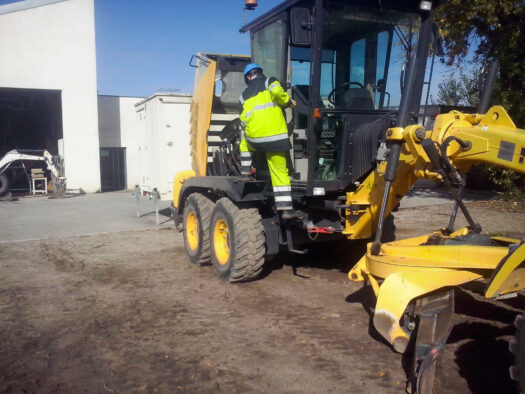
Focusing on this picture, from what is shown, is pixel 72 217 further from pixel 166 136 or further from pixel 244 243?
pixel 244 243

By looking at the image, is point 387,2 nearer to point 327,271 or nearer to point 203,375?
point 327,271

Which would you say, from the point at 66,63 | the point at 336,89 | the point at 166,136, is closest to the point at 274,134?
the point at 336,89

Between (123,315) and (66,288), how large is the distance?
4.43ft

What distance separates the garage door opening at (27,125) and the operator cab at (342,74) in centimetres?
1568

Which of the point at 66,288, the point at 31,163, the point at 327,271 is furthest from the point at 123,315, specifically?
the point at 31,163

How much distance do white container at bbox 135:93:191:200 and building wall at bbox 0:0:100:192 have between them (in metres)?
8.72

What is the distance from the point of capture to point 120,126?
68.2 ft

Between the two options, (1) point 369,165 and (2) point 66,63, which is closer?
(1) point 369,165

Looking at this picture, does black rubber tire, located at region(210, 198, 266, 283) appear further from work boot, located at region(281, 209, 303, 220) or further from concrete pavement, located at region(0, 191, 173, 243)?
concrete pavement, located at region(0, 191, 173, 243)

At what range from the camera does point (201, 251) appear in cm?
619

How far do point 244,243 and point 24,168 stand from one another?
16.3 metres

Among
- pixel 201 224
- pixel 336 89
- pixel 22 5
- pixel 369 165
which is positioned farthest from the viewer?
pixel 22 5

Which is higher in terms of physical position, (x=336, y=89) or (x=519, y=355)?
(x=336, y=89)

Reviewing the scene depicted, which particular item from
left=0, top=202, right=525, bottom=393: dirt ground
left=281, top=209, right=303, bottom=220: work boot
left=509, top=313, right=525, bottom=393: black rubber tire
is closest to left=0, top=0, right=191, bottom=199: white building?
left=0, top=202, right=525, bottom=393: dirt ground
